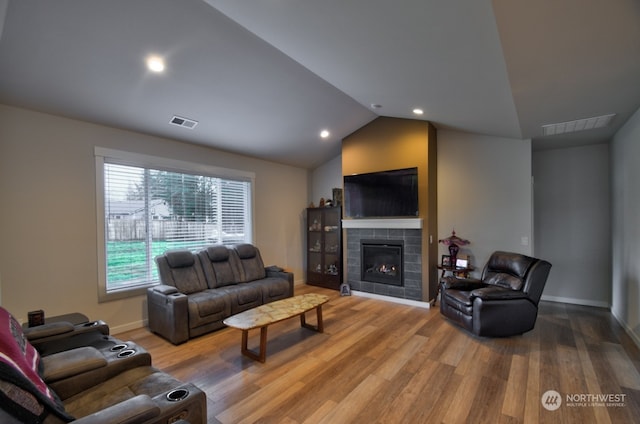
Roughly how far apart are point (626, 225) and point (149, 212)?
20.5 ft

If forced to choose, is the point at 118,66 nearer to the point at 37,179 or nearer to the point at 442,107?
the point at 37,179

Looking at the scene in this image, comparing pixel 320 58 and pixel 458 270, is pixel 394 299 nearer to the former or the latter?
pixel 458 270

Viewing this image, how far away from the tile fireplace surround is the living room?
2.25 ft

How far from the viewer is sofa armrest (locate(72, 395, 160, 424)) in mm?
1204

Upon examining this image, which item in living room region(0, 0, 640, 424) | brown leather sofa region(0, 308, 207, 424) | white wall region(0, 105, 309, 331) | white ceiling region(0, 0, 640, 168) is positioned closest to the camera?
brown leather sofa region(0, 308, 207, 424)

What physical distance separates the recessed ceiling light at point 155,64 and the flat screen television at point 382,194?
349 cm

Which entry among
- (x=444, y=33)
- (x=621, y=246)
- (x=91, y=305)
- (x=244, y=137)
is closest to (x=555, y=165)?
(x=621, y=246)

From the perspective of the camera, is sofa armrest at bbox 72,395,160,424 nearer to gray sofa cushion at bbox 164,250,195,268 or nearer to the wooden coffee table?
the wooden coffee table

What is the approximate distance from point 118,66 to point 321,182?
4.49 metres

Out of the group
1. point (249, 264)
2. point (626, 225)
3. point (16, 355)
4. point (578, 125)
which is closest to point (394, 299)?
point (249, 264)

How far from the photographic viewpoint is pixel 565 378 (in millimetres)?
2623

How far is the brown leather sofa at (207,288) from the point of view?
351 cm

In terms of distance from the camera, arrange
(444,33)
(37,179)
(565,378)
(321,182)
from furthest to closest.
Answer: (321,182)
(37,179)
(565,378)
(444,33)

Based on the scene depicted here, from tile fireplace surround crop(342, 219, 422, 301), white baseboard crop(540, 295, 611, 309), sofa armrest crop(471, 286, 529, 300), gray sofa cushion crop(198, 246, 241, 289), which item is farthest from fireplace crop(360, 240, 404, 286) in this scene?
white baseboard crop(540, 295, 611, 309)
